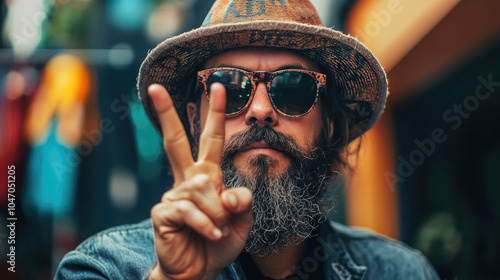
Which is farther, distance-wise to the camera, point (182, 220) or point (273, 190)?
point (273, 190)

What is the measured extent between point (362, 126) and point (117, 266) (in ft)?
4.94

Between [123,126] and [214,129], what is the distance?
3079 mm

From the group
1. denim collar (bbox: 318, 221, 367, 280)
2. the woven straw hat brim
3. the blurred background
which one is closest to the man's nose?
the woven straw hat brim

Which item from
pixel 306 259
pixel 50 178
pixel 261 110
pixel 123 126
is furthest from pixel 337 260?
pixel 50 178

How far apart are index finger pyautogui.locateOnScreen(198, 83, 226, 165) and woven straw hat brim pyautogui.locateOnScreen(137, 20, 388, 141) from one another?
0.65 meters

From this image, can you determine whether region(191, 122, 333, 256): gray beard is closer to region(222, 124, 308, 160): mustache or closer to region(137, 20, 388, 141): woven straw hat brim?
region(222, 124, 308, 160): mustache

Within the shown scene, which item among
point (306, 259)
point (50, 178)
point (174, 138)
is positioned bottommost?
point (50, 178)

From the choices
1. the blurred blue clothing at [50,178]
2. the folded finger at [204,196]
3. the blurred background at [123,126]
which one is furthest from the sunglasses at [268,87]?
the blurred blue clothing at [50,178]

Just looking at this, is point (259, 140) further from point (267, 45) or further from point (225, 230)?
point (225, 230)

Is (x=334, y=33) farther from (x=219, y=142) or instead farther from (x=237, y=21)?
(x=219, y=142)

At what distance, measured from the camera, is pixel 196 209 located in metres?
1.02

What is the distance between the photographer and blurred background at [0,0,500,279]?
3320 millimetres

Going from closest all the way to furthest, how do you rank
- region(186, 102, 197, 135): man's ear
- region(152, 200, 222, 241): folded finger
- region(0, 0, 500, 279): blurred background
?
region(152, 200, 222, 241): folded finger → region(186, 102, 197, 135): man's ear → region(0, 0, 500, 279): blurred background

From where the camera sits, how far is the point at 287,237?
1.77m
